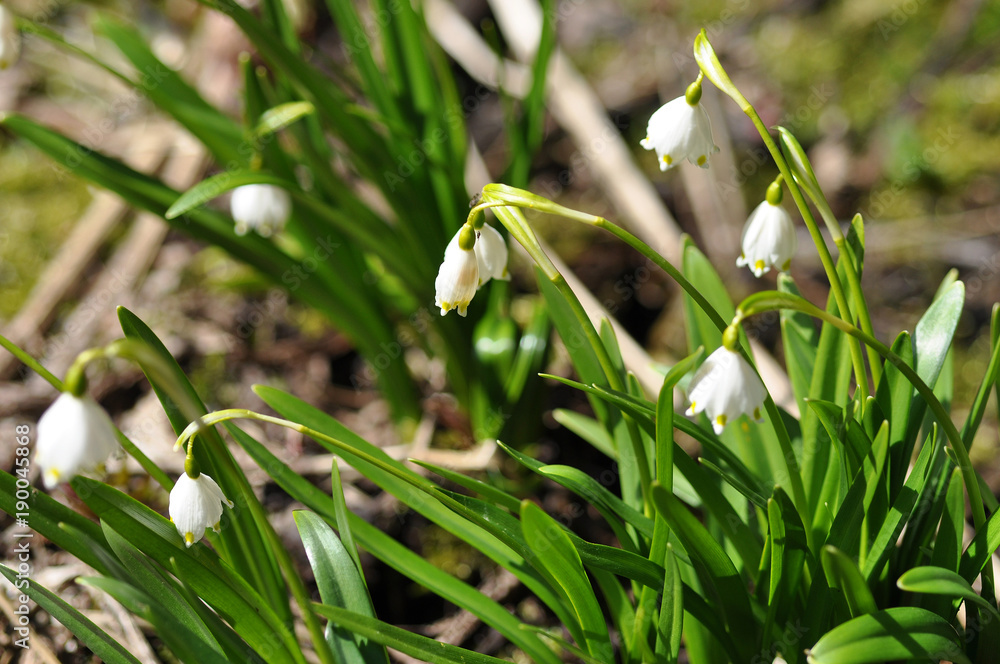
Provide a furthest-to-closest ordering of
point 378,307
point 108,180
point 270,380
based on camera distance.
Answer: point 270,380
point 378,307
point 108,180

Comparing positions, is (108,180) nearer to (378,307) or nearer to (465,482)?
(378,307)

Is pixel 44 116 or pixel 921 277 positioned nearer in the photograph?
pixel 921 277

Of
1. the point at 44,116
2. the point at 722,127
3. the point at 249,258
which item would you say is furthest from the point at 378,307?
the point at 44,116

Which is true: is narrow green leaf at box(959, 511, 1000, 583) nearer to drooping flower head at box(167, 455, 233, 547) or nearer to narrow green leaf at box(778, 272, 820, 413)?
narrow green leaf at box(778, 272, 820, 413)

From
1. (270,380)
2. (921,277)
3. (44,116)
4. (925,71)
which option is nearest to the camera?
(270,380)

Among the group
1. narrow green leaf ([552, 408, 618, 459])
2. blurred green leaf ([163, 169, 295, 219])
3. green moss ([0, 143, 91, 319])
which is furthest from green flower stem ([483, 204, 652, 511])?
green moss ([0, 143, 91, 319])


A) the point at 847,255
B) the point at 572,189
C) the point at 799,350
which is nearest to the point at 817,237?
the point at 847,255
